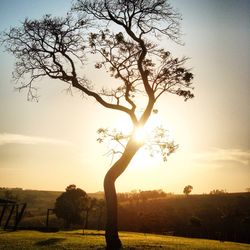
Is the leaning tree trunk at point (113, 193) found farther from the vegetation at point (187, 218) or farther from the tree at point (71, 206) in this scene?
the tree at point (71, 206)

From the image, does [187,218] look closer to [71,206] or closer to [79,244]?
[71,206]

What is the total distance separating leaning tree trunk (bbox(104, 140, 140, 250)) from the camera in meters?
22.3

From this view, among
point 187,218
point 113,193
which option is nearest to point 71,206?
point 187,218

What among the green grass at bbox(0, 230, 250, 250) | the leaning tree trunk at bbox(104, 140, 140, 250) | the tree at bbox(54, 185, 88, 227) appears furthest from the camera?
the tree at bbox(54, 185, 88, 227)

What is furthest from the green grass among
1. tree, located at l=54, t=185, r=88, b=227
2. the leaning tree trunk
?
tree, located at l=54, t=185, r=88, b=227

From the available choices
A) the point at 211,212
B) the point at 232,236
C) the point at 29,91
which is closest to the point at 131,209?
the point at 211,212

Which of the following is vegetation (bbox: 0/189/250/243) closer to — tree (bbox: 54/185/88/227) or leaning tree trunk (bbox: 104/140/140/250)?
tree (bbox: 54/185/88/227)

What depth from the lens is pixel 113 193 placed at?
23.0 metres

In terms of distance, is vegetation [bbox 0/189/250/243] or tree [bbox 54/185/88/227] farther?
tree [bbox 54/185/88/227]

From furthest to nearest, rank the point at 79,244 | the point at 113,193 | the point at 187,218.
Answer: the point at 187,218 < the point at 79,244 < the point at 113,193

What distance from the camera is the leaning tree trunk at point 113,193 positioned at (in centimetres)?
2230

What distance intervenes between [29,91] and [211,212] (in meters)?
86.6

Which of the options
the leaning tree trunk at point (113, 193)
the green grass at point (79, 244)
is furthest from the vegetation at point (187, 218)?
the leaning tree trunk at point (113, 193)

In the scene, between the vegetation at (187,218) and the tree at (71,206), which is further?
the tree at (71,206)
